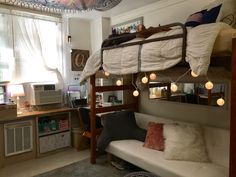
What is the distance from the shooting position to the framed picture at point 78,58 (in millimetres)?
4559

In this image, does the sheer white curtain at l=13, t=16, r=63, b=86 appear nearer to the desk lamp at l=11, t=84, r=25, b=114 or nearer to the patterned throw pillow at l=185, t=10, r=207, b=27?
the desk lamp at l=11, t=84, r=25, b=114

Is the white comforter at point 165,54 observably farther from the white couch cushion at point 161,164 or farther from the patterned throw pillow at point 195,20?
the white couch cushion at point 161,164

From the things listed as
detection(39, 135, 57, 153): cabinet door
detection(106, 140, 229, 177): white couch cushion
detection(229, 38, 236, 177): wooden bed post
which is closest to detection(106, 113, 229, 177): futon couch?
detection(106, 140, 229, 177): white couch cushion

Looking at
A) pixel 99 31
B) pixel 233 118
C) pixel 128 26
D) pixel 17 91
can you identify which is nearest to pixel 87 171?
pixel 17 91

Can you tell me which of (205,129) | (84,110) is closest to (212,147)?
(205,129)

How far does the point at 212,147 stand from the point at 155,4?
7.68 ft

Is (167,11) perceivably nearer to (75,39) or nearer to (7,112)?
(75,39)

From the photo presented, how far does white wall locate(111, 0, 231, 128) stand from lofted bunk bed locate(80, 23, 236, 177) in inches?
26.6

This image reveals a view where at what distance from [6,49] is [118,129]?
2.33 m

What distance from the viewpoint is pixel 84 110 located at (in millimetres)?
3914

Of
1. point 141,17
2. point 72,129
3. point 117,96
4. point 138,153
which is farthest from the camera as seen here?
point 117,96

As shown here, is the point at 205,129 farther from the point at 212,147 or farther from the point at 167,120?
the point at 167,120

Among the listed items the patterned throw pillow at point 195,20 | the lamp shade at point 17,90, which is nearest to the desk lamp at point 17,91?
the lamp shade at point 17,90

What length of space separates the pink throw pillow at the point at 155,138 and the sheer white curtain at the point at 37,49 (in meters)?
2.16
